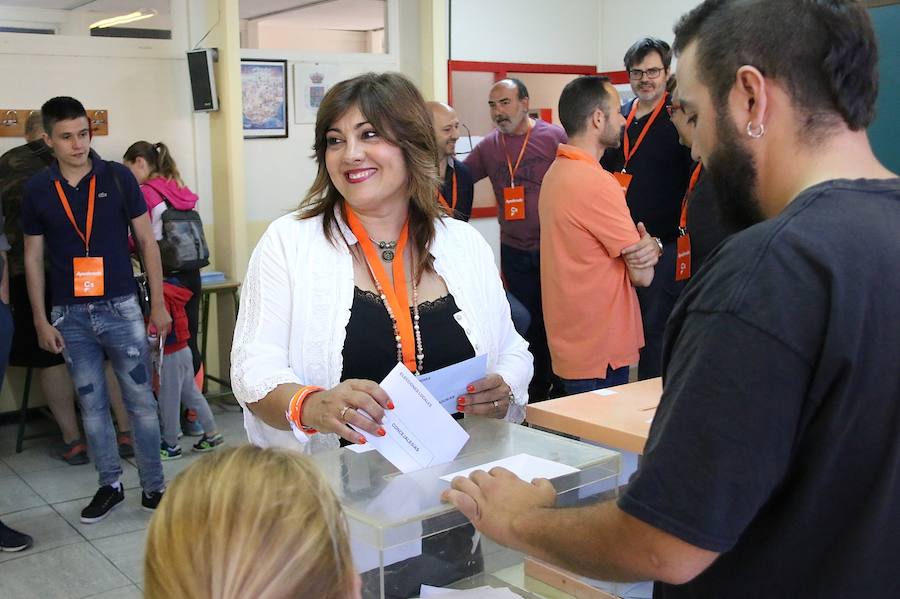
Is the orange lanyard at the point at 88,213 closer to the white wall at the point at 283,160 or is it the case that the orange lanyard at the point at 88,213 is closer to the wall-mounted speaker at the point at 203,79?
the wall-mounted speaker at the point at 203,79

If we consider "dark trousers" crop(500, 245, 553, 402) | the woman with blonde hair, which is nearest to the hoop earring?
the woman with blonde hair

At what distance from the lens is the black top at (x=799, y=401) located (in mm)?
952

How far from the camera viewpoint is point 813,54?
1031 mm

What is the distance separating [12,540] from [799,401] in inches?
143

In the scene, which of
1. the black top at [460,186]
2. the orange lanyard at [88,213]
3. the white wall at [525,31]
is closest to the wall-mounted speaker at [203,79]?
the black top at [460,186]

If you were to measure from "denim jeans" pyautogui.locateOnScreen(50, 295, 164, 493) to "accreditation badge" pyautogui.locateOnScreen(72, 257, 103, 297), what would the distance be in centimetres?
6

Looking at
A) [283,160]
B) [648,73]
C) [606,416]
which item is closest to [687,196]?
[648,73]

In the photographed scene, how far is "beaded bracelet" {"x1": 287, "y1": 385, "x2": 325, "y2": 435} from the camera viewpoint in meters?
1.86

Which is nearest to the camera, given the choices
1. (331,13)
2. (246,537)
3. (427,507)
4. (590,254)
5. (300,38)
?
(246,537)

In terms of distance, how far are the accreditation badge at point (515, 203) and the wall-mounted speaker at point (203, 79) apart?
1.85 metres

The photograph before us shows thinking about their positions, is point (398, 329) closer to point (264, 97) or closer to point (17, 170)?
point (17, 170)

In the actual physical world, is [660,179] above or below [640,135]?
below

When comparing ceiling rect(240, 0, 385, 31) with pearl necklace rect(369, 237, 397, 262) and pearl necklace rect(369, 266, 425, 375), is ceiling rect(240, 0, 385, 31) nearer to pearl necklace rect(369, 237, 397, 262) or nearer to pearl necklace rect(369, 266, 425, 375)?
pearl necklace rect(369, 237, 397, 262)

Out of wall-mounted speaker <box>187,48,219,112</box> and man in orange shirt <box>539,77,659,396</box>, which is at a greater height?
A: wall-mounted speaker <box>187,48,219,112</box>
